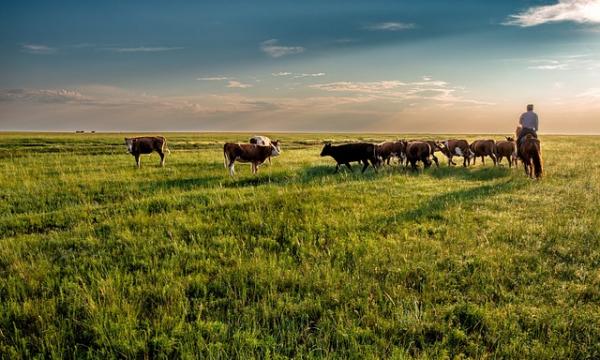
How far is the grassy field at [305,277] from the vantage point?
14.4 feet

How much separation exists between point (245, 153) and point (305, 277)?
1266 cm

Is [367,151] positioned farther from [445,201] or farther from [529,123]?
[445,201]

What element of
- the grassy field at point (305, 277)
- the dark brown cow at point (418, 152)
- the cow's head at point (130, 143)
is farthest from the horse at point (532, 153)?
the cow's head at point (130, 143)

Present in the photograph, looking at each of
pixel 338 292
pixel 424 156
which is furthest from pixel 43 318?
pixel 424 156

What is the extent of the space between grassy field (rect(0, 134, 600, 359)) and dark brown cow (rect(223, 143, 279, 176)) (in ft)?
21.0

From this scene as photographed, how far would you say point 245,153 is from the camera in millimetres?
17922

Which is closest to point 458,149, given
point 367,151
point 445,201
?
point 367,151

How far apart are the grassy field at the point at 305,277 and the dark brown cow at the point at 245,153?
639 cm

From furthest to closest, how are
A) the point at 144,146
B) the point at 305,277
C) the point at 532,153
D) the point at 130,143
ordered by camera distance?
1. the point at 144,146
2. the point at 130,143
3. the point at 532,153
4. the point at 305,277

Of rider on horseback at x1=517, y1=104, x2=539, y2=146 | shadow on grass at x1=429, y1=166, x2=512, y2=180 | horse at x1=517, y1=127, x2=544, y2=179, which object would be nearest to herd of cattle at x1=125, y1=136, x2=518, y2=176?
shadow on grass at x1=429, y1=166, x2=512, y2=180

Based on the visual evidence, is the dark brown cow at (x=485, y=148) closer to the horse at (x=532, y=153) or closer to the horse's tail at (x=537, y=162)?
the horse at (x=532, y=153)

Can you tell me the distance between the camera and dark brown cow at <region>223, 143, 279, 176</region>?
1758 cm

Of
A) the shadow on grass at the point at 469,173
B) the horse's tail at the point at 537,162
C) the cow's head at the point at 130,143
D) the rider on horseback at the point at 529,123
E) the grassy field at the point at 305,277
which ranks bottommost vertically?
the grassy field at the point at 305,277

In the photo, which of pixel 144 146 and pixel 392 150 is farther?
pixel 144 146
